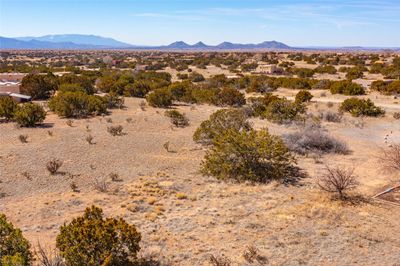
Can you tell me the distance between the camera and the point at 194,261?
29.4 feet

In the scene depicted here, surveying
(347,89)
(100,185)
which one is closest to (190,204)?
(100,185)

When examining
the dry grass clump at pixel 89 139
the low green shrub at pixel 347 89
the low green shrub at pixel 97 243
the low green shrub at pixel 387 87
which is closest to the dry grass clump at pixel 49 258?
the low green shrub at pixel 97 243

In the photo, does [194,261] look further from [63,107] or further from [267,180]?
[63,107]

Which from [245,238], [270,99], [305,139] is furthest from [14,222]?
[270,99]

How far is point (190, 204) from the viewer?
12.2m

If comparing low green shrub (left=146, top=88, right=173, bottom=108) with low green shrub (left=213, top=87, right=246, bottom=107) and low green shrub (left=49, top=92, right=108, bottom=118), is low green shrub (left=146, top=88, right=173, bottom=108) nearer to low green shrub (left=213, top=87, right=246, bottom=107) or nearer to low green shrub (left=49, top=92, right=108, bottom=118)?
low green shrub (left=49, top=92, right=108, bottom=118)

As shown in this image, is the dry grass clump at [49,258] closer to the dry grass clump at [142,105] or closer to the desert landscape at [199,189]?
the desert landscape at [199,189]

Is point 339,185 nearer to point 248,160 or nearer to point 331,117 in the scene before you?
point 248,160

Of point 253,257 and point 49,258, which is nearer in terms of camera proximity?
point 49,258

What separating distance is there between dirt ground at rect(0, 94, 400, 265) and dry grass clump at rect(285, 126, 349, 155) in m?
0.75

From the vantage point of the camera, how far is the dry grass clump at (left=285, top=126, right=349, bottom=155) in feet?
59.9

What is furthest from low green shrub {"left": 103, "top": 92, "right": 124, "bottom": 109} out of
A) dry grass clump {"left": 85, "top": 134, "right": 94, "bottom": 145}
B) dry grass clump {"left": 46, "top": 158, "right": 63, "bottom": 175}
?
dry grass clump {"left": 46, "top": 158, "right": 63, "bottom": 175}

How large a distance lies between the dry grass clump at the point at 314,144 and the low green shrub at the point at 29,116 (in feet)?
45.8

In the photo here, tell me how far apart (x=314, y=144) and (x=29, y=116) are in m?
15.5
